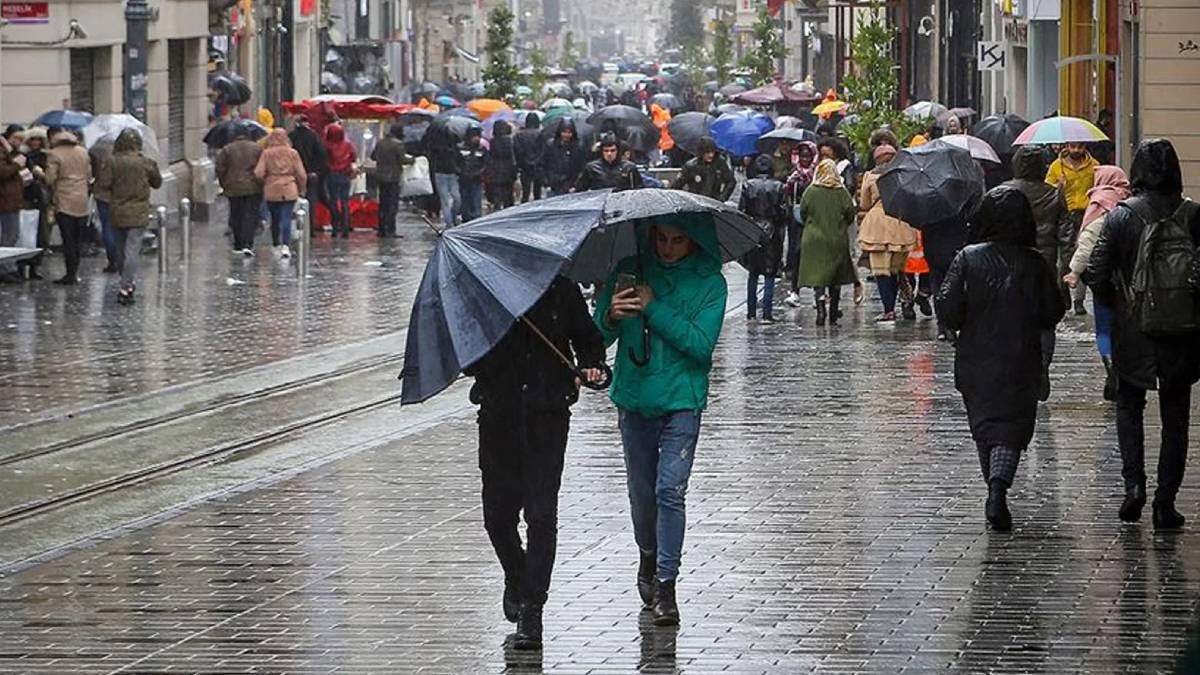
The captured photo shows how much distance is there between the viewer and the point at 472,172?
36188 mm

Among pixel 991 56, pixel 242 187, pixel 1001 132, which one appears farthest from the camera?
pixel 991 56

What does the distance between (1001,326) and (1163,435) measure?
33.3 inches

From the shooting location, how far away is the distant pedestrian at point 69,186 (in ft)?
88.0

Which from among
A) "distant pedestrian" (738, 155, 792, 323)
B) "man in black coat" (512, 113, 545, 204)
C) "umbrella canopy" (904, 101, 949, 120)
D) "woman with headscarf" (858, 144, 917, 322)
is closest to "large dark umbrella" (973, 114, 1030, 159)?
"distant pedestrian" (738, 155, 792, 323)

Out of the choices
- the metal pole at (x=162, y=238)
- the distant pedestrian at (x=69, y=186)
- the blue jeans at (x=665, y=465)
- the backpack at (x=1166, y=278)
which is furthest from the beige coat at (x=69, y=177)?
the blue jeans at (x=665, y=465)

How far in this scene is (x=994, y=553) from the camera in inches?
448

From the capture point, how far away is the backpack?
38.2 ft

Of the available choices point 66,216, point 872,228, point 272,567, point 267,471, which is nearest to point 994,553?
point 272,567

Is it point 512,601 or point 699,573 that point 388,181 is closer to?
point 699,573

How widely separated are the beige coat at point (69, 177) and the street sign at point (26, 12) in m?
7.70

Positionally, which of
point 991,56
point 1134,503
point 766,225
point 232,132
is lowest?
point 1134,503

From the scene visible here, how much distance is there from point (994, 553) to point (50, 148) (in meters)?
18.2

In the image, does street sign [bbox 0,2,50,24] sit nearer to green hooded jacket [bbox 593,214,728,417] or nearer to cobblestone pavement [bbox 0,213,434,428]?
cobblestone pavement [bbox 0,213,434,428]

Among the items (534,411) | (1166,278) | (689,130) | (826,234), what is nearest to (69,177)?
(826,234)
